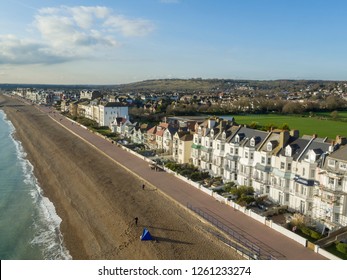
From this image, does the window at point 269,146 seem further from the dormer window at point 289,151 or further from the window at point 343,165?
the window at point 343,165

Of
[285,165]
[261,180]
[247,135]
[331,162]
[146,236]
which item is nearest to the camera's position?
[146,236]

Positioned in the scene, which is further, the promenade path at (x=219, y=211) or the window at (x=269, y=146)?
the window at (x=269, y=146)

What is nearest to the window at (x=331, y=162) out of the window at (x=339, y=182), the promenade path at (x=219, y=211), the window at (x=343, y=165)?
the window at (x=343, y=165)

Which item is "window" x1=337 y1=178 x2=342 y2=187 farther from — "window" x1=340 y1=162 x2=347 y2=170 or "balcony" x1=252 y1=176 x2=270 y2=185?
"balcony" x1=252 y1=176 x2=270 y2=185

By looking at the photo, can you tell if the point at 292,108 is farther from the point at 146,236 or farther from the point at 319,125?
the point at 146,236

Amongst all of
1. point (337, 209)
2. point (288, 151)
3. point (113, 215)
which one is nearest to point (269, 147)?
point (288, 151)

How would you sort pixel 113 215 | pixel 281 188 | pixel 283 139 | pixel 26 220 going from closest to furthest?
pixel 113 215 < pixel 281 188 < pixel 26 220 < pixel 283 139

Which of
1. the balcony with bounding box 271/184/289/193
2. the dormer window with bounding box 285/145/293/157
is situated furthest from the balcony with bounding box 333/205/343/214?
the dormer window with bounding box 285/145/293/157
